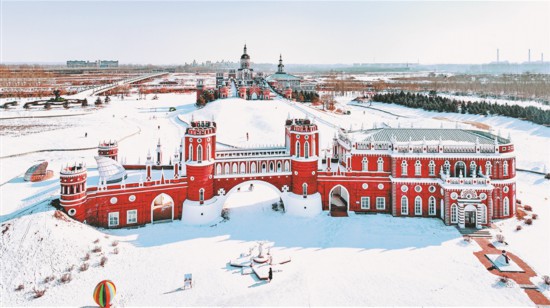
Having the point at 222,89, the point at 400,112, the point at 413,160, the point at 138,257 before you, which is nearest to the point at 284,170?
the point at 413,160

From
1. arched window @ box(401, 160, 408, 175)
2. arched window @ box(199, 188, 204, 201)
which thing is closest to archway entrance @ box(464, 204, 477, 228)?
arched window @ box(401, 160, 408, 175)

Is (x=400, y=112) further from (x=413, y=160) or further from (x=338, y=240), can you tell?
(x=338, y=240)

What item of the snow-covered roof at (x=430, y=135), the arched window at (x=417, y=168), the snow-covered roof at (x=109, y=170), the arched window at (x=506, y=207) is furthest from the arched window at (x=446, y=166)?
the snow-covered roof at (x=109, y=170)

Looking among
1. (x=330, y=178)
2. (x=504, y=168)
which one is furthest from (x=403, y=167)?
(x=504, y=168)

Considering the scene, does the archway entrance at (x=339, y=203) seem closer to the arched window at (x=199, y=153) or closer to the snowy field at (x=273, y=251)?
the snowy field at (x=273, y=251)

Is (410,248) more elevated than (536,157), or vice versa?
(536,157)

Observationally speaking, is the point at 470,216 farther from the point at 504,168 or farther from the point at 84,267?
the point at 84,267

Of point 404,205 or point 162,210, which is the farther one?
point 162,210
